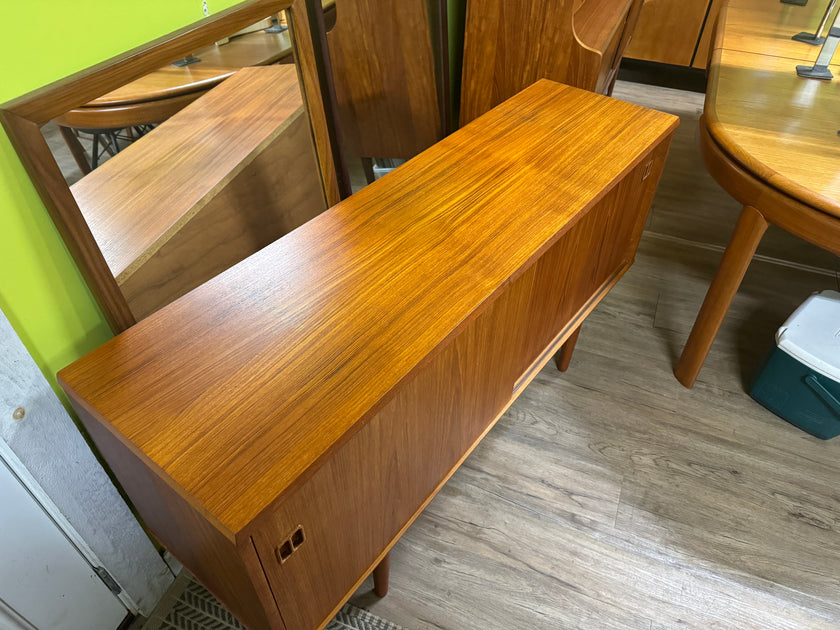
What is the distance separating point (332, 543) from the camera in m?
0.75

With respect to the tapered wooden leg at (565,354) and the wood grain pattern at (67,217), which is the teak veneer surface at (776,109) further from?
the wood grain pattern at (67,217)

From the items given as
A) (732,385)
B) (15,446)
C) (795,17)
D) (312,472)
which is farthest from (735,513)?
(795,17)

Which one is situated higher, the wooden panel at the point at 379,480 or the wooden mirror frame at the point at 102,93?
the wooden mirror frame at the point at 102,93

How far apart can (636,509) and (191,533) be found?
102cm

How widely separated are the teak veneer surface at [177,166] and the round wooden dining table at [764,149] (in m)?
0.95

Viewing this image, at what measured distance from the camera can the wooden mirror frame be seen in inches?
23.7

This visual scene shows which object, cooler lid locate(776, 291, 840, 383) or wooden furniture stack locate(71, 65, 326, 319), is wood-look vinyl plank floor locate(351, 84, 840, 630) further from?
wooden furniture stack locate(71, 65, 326, 319)

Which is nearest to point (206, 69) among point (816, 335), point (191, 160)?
point (191, 160)

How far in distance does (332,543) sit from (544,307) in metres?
0.58

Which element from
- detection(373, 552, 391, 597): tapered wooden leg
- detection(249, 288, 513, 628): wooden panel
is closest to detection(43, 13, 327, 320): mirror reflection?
detection(249, 288, 513, 628): wooden panel

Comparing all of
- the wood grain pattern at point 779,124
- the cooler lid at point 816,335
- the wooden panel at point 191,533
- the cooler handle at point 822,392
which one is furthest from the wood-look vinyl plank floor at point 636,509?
the wood grain pattern at point 779,124

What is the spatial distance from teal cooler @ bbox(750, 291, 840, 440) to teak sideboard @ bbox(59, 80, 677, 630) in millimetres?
611

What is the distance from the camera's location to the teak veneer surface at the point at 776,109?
3.65 ft

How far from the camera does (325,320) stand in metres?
0.75
